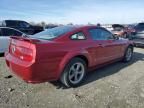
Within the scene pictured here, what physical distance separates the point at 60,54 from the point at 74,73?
803 millimetres

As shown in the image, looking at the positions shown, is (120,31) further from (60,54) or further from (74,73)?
(60,54)

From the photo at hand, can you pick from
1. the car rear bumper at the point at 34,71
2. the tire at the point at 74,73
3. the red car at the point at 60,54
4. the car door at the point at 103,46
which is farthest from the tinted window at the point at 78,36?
the car rear bumper at the point at 34,71

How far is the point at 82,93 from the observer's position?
425 cm

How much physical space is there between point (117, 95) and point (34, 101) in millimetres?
1856

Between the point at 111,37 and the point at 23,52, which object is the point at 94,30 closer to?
the point at 111,37

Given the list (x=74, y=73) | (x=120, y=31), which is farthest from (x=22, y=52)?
(x=120, y=31)

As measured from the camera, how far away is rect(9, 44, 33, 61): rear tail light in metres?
3.81

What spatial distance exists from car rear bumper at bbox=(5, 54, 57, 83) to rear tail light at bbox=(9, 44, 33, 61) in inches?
4.1

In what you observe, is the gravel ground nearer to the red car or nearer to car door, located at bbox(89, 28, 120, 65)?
the red car

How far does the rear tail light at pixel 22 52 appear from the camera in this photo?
381 centimetres

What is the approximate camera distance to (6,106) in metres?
3.62

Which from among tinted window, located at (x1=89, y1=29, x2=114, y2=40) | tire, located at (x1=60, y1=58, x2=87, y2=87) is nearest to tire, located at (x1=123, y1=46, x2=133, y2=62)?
tinted window, located at (x1=89, y1=29, x2=114, y2=40)

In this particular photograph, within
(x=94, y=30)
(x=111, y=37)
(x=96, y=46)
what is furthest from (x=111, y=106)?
(x=111, y=37)

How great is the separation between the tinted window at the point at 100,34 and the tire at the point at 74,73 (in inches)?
37.0
